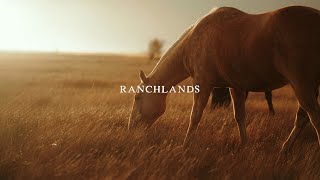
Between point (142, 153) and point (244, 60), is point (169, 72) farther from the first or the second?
point (142, 153)

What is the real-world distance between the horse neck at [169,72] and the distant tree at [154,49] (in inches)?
2844

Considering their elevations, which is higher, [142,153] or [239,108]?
[239,108]

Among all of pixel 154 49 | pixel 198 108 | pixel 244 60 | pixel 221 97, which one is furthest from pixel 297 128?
pixel 154 49

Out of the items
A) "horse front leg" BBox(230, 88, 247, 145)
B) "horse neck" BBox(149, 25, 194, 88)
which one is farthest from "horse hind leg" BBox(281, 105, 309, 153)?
"horse neck" BBox(149, 25, 194, 88)

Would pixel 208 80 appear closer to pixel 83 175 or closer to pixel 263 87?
pixel 263 87

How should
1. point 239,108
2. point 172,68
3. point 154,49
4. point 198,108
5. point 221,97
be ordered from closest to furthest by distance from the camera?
point 198,108 < point 239,108 < point 172,68 < point 221,97 < point 154,49

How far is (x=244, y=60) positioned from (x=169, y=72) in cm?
181

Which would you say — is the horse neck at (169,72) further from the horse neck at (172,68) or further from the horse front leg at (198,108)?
the horse front leg at (198,108)

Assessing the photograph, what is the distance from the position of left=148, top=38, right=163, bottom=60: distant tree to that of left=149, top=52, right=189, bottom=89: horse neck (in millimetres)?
72227

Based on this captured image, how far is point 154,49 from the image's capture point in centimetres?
8019

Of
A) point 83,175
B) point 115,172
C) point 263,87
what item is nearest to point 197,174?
point 115,172

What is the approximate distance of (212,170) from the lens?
465 centimetres

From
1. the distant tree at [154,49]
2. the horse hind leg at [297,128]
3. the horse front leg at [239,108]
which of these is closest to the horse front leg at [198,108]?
the horse front leg at [239,108]

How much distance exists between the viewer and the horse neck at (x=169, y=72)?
22.8 ft
